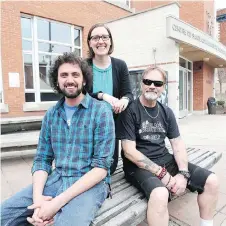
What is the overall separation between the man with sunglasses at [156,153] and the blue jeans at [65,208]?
17.3 inches

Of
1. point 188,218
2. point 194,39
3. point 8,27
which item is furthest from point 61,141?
point 194,39

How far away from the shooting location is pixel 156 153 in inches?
97.1

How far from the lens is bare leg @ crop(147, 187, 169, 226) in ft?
6.21

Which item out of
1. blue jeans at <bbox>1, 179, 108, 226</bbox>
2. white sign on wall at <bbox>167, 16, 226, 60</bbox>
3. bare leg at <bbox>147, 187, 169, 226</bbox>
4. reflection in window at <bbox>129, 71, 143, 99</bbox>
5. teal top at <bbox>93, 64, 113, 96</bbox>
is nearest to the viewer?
blue jeans at <bbox>1, 179, 108, 226</bbox>

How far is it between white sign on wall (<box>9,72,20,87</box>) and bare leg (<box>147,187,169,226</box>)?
27.0ft

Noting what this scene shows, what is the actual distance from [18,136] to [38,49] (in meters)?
5.99

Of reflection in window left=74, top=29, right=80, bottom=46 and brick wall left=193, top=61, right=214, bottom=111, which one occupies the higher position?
reflection in window left=74, top=29, right=80, bottom=46

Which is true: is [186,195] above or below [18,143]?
below

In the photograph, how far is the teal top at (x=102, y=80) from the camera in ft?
8.17

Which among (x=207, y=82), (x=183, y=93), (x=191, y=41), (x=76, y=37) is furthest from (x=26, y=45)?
(x=207, y=82)

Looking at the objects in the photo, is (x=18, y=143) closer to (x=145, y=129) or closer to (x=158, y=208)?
(x=145, y=129)

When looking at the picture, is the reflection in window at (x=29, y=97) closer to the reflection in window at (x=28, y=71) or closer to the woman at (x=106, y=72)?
the reflection in window at (x=28, y=71)

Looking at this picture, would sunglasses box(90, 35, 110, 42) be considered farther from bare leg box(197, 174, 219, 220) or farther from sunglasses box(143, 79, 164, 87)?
bare leg box(197, 174, 219, 220)

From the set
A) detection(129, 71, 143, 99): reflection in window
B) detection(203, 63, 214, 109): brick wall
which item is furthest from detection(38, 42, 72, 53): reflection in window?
detection(203, 63, 214, 109): brick wall
